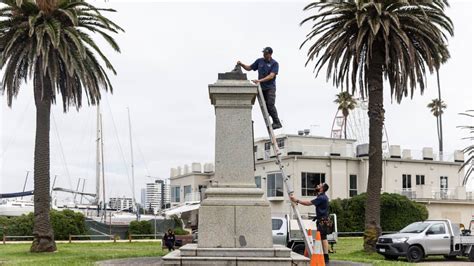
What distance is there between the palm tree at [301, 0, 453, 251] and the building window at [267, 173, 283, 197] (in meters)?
28.3

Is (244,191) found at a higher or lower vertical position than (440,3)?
lower

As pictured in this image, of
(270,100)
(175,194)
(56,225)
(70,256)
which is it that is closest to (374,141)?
(70,256)

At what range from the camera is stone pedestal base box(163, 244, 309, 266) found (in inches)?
448

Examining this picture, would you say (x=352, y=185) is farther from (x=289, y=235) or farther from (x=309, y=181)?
(x=289, y=235)

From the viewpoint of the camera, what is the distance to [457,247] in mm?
26109

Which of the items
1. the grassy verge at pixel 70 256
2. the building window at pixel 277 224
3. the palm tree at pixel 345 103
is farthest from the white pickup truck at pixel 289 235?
the palm tree at pixel 345 103

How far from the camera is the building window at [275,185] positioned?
56969 mm

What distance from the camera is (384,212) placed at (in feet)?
167

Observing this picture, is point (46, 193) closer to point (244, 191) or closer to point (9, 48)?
point (9, 48)

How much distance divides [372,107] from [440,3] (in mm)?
5459

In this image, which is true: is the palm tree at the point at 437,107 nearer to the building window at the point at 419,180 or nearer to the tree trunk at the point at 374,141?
the building window at the point at 419,180

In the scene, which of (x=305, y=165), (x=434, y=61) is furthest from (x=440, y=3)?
(x=305, y=165)

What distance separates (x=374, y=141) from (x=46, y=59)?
572 inches

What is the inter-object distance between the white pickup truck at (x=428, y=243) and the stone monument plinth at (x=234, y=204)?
1472 centimetres
